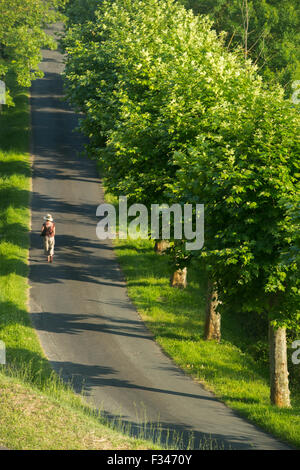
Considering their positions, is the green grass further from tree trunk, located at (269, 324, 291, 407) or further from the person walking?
the person walking

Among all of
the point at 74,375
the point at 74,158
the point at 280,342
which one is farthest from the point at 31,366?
the point at 74,158

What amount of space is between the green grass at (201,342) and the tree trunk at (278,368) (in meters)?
0.39

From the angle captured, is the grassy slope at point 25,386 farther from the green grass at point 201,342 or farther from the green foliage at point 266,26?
the green foliage at point 266,26

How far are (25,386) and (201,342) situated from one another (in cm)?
906

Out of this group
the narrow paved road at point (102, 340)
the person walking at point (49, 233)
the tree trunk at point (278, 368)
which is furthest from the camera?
the person walking at point (49, 233)

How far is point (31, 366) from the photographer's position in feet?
67.5

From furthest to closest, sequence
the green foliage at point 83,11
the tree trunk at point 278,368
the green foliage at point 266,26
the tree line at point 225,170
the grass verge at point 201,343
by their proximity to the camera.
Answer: the green foliage at point 83,11, the green foliage at point 266,26, the tree trunk at point 278,368, the grass verge at point 201,343, the tree line at point 225,170

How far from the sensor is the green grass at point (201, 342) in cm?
1889

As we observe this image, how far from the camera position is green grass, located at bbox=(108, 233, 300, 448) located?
18891 mm

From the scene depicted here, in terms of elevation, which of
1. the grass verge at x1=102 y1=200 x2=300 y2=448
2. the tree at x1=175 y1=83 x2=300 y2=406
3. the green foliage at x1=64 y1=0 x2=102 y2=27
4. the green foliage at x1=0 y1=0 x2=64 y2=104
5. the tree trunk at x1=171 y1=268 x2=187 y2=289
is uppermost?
the green foliage at x1=64 y1=0 x2=102 y2=27

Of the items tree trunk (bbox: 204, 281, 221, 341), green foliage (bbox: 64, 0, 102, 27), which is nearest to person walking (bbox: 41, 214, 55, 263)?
tree trunk (bbox: 204, 281, 221, 341)

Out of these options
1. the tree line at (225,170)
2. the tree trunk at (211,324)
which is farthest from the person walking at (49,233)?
the tree trunk at (211,324)

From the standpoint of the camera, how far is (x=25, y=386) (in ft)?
56.6

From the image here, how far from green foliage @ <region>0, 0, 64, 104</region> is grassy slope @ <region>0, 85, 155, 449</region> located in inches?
440
